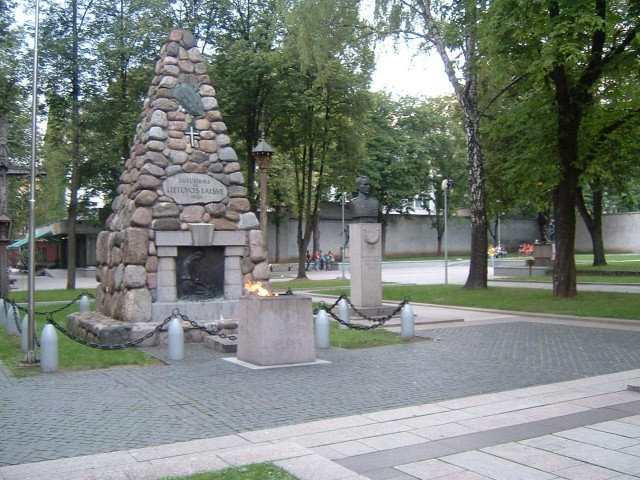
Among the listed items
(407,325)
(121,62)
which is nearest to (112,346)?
(407,325)

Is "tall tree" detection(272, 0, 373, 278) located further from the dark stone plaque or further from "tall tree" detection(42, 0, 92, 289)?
the dark stone plaque

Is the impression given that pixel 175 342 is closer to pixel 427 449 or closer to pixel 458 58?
pixel 427 449

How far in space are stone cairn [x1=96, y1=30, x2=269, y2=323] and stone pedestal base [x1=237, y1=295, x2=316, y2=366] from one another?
364 centimetres

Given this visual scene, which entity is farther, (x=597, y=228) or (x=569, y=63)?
(x=597, y=228)

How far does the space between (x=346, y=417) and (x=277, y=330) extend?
3558 millimetres

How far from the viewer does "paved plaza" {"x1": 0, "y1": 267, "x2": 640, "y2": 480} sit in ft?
19.7

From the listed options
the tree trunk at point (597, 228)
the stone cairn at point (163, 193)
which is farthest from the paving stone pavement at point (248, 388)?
the tree trunk at point (597, 228)

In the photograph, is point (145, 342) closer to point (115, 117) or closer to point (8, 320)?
point (8, 320)

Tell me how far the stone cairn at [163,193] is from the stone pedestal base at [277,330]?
12.0ft

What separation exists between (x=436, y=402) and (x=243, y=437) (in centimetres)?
277

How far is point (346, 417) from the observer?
7.73 m

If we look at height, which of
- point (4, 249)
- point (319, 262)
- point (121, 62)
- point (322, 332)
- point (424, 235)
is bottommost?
point (322, 332)

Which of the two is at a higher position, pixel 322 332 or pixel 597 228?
pixel 597 228

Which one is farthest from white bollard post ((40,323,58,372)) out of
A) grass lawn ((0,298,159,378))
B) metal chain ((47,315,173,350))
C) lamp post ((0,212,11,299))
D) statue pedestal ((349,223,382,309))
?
lamp post ((0,212,11,299))
